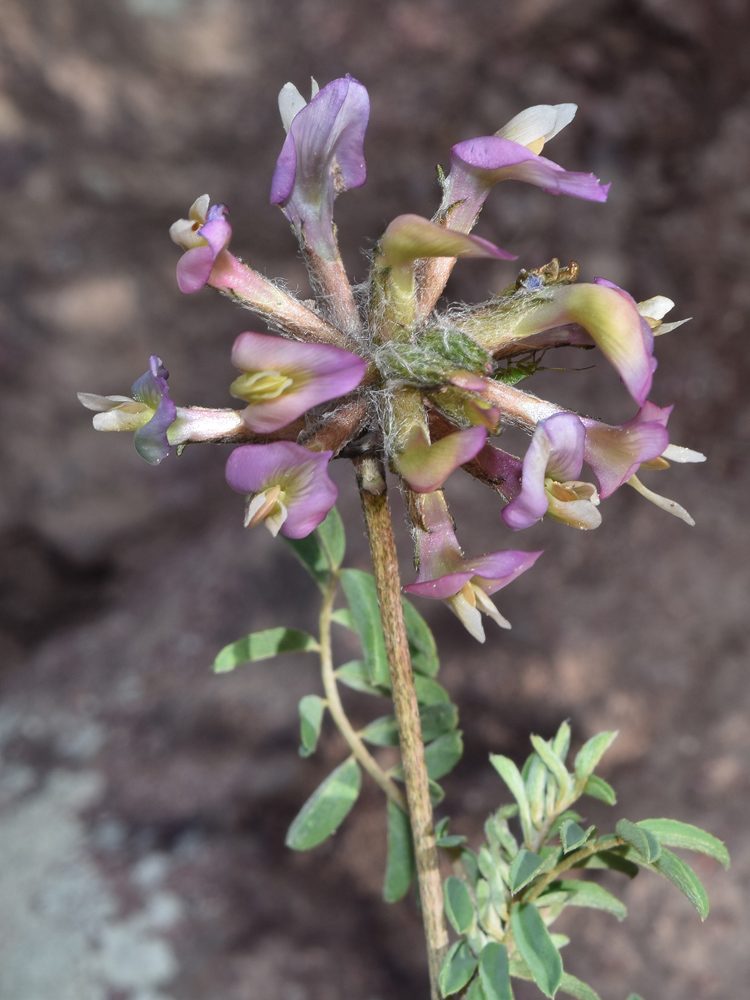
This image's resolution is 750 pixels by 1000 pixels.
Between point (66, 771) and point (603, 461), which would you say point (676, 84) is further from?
point (66, 771)

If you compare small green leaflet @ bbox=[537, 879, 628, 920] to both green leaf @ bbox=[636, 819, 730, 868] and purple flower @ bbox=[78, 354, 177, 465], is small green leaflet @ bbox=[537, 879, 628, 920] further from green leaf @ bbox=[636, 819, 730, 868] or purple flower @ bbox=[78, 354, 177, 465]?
purple flower @ bbox=[78, 354, 177, 465]

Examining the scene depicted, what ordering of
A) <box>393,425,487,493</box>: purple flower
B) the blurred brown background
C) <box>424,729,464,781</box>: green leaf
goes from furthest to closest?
the blurred brown background → <box>424,729,464,781</box>: green leaf → <box>393,425,487,493</box>: purple flower

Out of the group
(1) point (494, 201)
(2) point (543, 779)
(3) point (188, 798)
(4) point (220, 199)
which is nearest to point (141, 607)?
(3) point (188, 798)

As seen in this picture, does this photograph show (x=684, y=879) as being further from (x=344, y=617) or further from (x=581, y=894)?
(x=344, y=617)

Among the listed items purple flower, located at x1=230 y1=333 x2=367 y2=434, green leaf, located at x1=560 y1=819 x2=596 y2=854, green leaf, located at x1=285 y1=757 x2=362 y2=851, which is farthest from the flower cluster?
green leaf, located at x1=285 y1=757 x2=362 y2=851

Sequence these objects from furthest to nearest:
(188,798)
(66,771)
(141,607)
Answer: (141,607)
(66,771)
(188,798)
